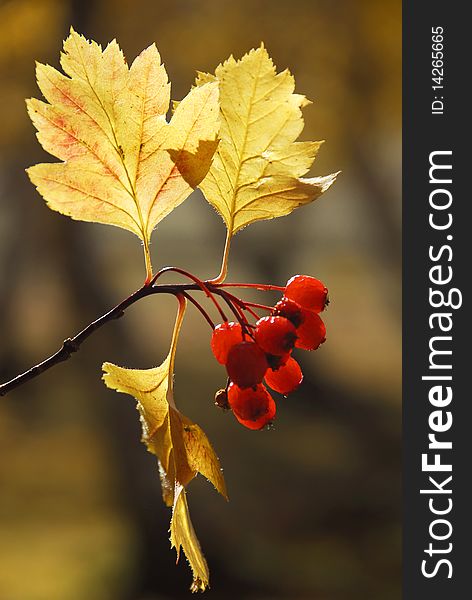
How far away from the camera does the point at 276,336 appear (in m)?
0.41

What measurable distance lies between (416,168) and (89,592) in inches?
69.3

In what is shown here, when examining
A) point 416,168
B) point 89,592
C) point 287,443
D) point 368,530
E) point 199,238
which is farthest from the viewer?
point 199,238

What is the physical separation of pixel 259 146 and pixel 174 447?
0.58 ft

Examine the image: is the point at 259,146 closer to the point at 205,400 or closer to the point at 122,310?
the point at 122,310

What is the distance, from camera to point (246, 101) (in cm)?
41

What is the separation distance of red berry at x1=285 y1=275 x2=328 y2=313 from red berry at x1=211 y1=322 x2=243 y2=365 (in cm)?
4

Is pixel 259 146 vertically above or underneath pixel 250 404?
above

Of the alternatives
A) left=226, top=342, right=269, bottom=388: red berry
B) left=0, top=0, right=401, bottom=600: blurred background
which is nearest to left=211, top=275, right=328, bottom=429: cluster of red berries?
left=226, top=342, right=269, bottom=388: red berry

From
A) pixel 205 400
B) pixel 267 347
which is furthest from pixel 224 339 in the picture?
pixel 205 400

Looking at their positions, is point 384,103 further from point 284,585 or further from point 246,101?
point 246,101

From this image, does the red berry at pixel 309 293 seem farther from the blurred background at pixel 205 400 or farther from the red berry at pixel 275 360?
the blurred background at pixel 205 400

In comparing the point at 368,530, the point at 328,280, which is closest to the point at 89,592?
the point at 368,530

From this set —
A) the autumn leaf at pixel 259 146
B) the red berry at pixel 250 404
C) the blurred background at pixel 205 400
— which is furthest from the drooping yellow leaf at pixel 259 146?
the blurred background at pixel 205 400

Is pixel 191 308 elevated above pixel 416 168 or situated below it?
above
